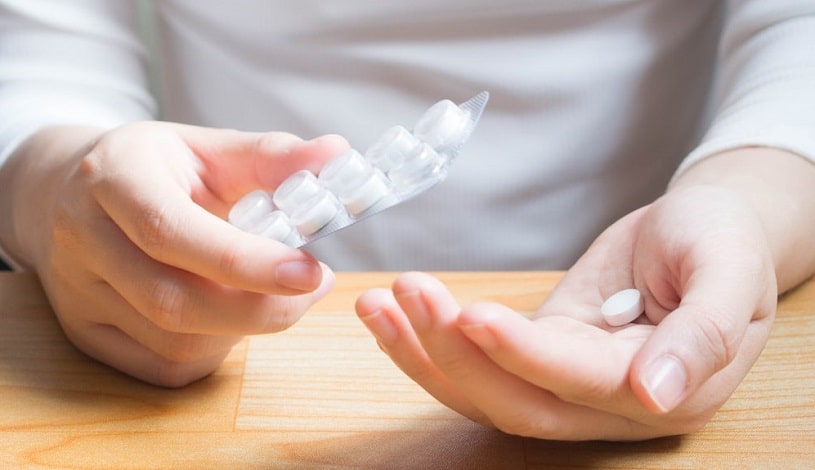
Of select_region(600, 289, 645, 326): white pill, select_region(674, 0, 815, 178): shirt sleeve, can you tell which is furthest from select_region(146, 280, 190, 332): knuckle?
select_region(674, 0, 815, 178): shirt sleeve

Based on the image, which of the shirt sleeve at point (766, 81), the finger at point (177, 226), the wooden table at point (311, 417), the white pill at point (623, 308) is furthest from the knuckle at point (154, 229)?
the shirt sleeve at point (766, 81)

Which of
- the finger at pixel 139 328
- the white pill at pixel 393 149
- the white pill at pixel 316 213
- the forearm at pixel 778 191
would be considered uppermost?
the white pill at pixel 393 149

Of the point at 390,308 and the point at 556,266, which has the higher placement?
the point at 390,308

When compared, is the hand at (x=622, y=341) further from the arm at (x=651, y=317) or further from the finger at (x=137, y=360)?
the finger at (x=137, y=360)

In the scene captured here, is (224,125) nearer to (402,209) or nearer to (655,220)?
(402,209)

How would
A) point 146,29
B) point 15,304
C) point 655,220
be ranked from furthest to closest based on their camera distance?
point 146,29
point 15,304
point 655,220

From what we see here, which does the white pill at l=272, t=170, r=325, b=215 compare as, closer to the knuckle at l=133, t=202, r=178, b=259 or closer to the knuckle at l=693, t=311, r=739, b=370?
the knuckle at l=133, t=202, r=178, b=259

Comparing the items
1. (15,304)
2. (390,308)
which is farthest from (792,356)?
(15,304)
